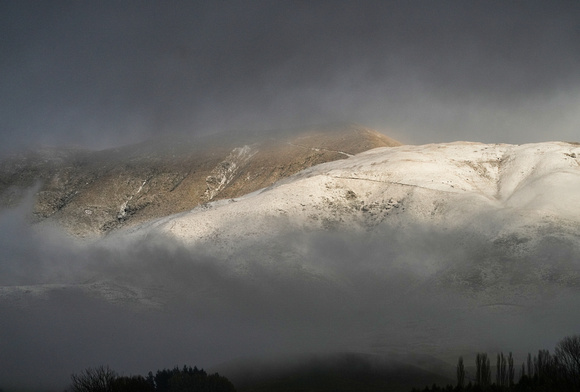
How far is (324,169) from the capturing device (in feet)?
568

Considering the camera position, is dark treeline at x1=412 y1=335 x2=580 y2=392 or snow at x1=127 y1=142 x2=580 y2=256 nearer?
dark treeline at x1=412 y1=335 x2=580 y2=392

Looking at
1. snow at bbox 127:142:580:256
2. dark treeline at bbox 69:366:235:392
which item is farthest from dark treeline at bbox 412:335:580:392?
snow at bbox 127:142:580:256

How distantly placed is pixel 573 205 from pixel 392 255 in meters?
39.0

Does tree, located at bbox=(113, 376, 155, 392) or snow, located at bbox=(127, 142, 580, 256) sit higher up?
snow, located at bbox=(127, 142, 580, 256)

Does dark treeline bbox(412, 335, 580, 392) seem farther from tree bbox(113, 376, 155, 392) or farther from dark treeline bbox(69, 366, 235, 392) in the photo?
tree bbox(113, 376, 155, 392)

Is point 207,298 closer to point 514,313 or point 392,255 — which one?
point 392,255

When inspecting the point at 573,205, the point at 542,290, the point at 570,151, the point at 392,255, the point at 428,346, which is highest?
the point at 570,151

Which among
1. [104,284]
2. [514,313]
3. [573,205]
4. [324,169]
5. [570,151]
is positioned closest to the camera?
[514,313]

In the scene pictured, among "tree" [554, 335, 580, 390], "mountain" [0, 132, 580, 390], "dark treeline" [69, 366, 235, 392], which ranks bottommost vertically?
"dark treeline" [69, 366, 235, 392]

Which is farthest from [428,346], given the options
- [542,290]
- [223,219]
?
[223,219]

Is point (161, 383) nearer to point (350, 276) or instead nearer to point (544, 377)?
point (350, 276)

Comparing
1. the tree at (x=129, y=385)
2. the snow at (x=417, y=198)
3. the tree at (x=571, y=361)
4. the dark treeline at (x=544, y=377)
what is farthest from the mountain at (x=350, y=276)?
the tree at (x=129, y=385)

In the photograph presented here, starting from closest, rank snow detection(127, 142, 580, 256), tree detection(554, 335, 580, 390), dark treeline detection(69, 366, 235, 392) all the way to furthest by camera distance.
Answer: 1. tree detection(554, 335, 580, 390)
2. dark treeline detection(69, 366, 235, 392)
3. snow detection(127, 142, 580, 256)

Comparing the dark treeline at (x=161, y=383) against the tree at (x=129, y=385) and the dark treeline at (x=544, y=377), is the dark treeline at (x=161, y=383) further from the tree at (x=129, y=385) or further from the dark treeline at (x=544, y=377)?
the dark treeline at (x=544, y=377)
